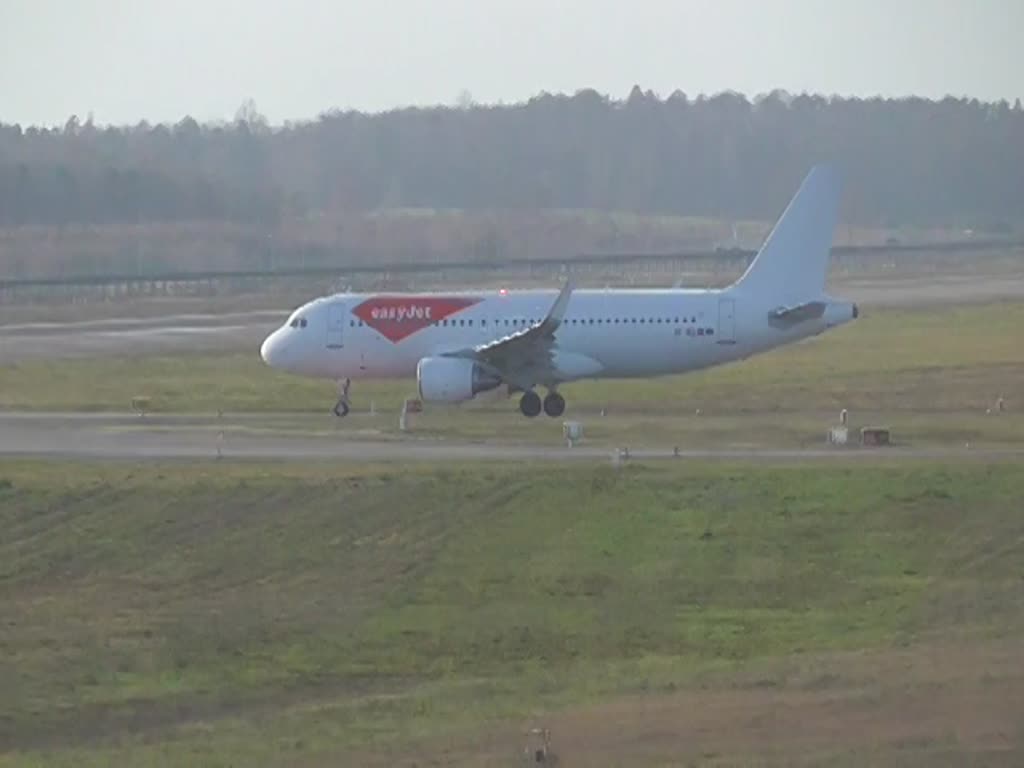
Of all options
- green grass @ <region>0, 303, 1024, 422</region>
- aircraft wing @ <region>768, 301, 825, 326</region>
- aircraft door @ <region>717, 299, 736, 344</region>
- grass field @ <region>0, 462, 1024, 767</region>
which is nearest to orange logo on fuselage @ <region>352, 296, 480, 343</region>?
green grass @ <region>0, 303, 1024, 422</region>

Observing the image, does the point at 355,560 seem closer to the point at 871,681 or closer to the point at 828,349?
the point at 871,681

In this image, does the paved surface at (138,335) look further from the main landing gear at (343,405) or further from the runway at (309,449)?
the runway at (309,449)

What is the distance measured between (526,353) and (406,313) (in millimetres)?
3543

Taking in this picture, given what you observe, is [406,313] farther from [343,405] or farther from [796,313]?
[796,313]

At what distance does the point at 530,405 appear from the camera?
50312 mm

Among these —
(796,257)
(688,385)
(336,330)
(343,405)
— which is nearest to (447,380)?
(343,405)

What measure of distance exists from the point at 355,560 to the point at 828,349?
3949 cm

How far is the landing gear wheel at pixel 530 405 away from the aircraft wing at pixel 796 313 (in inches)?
224

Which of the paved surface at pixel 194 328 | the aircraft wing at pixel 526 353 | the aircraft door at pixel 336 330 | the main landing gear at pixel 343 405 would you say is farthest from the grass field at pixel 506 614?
the paved surface at pixel 194 328

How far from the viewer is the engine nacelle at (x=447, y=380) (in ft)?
160

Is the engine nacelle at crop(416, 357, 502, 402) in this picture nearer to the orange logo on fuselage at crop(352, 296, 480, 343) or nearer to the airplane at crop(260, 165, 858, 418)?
the airplane at crop(260, 165, 858, 418)

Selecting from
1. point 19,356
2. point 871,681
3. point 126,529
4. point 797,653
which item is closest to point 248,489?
point 126,529

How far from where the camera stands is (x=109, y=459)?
42.3 metres

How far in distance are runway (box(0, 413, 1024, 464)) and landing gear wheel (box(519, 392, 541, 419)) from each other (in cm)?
462
